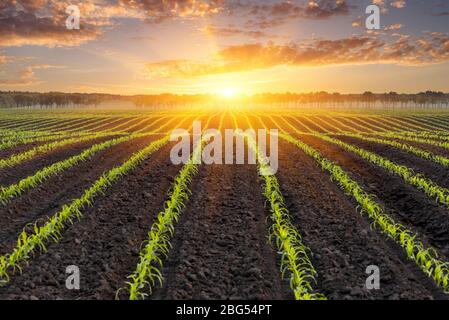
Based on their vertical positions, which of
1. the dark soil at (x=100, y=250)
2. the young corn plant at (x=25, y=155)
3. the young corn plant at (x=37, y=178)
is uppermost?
the young corn plant at (x=25, y=155)

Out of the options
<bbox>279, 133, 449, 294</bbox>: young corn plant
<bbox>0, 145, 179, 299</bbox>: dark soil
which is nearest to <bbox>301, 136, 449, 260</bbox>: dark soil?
<bbox>279, 133, 449, 294</bbox>: young corn plant

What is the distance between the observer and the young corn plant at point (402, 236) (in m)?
6.71

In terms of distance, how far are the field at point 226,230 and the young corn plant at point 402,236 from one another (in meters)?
0.04

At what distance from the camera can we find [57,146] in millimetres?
20812

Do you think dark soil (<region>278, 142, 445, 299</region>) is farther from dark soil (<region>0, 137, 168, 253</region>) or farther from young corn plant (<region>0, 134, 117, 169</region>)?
young corn plant (<region>0, 134, 117, 169</region>)

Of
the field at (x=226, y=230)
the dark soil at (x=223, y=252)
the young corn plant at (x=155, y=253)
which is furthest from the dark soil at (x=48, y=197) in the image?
the dark soil at (x=223, y=252)

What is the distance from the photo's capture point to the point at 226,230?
347 inches

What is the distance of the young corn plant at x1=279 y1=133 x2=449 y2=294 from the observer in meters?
6.71

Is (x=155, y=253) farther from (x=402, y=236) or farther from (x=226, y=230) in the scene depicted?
(x=402, y=236)

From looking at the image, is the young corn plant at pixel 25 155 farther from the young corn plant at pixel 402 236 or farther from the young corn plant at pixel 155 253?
the young corn plant at pixel 402 236

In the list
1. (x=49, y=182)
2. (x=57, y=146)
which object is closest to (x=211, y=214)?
(x=49, y=182)

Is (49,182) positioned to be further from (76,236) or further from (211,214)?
(211,214)

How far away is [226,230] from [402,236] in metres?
3.55
